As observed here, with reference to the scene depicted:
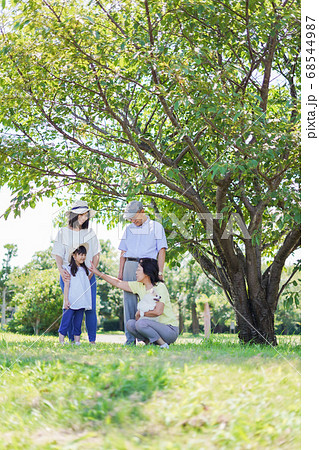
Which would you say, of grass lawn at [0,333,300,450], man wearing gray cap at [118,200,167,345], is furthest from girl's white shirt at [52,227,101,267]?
grass lawn at [0,333,300,450]

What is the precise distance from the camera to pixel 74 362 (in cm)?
366

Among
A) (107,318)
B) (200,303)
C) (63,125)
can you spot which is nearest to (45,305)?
(63,125)

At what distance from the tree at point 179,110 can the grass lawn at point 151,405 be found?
120 inches

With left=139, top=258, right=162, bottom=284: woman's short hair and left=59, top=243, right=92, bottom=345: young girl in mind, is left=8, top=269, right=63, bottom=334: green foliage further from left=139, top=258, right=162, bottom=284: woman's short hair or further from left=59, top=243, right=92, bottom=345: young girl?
left=139, top=258, right=162, bottom=284: woman's short hair

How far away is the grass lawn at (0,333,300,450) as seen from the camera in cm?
248

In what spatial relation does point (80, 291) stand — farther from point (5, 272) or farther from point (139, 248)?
point (5, 272)

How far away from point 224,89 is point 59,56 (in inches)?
96.3

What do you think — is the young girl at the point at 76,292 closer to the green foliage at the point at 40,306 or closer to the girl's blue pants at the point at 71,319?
the girl's blue pants at the point at 71,319

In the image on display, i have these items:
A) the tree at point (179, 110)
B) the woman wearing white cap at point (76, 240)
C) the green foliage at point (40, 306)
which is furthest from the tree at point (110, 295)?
the woman wearing white cap at point (76, 240)

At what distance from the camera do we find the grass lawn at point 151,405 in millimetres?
2482

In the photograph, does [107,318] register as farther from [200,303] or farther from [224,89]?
[224,89]

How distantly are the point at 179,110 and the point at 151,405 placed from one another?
241 inches

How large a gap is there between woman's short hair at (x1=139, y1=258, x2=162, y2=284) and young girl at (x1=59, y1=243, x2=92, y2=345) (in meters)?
0.97

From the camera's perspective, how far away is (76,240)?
6.31 meters
